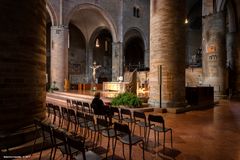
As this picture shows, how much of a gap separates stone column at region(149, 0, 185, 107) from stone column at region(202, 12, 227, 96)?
22.2 feet

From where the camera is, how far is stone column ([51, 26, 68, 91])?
18422mm

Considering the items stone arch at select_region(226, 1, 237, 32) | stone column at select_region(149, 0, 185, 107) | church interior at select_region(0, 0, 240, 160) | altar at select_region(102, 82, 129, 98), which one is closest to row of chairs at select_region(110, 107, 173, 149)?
church interior at select_region(0, 0, 240, 160)

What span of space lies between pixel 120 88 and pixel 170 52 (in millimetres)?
5190

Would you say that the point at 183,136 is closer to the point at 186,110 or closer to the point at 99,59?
the point at 186,110

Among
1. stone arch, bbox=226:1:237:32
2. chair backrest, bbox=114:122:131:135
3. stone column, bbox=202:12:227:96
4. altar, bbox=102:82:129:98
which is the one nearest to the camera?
chair backrest, bbox=114:122:131:135

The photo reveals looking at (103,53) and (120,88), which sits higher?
(103,53)

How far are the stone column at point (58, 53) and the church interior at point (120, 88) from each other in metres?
0.09

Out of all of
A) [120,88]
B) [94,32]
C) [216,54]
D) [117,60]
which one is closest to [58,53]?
[117,60]

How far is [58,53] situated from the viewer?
60.6 feet

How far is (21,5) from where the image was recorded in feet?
14.1

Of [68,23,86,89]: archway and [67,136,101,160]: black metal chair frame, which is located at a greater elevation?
[68,23,86,89]: archway

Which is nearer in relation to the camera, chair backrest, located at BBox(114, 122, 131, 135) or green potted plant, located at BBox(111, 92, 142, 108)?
chair backrest, located at BBox(114, 122, 131, 135)

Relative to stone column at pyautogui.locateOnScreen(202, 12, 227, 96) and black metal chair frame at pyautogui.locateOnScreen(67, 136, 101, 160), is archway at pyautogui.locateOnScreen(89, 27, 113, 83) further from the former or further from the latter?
black metal chair frame at pyautogui.locateOnScreen(67, 136, 101, 160)

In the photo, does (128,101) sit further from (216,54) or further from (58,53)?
(58,53)
